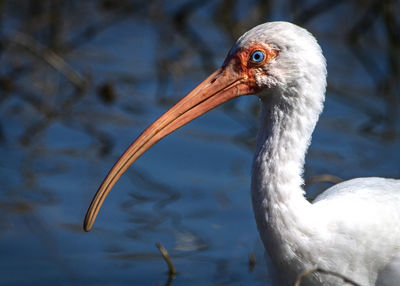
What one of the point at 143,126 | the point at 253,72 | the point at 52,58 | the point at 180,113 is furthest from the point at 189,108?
the point at 52,58

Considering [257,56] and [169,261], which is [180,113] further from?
[169,261]

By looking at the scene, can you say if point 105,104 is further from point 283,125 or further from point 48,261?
point 283,125

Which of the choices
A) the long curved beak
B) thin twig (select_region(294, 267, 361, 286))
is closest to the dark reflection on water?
the long curved beak

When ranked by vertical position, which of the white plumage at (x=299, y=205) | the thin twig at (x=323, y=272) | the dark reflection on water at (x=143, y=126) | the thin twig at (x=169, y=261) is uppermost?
the dark reflection on water at (x=143, y=126)

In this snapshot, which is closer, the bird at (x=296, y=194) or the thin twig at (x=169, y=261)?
the bird at (x=296, y=194)

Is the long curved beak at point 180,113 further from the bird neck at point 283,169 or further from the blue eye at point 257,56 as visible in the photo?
the bird neck at point 283,169

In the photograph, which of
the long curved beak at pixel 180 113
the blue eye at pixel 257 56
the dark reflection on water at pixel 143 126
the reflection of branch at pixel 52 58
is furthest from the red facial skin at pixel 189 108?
the reflection of branch at pixel 52 58

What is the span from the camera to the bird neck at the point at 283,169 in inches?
225

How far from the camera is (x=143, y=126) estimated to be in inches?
413

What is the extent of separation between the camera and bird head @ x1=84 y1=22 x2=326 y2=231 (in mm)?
5723

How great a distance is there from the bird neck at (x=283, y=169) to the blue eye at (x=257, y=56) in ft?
0.82

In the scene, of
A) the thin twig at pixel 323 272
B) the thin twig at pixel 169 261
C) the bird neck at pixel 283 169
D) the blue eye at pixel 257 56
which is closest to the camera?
the thin twig at pixel 323 272

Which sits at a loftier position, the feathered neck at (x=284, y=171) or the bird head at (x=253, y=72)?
the bird head at (x=253, y=72)

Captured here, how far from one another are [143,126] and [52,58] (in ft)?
5.08
